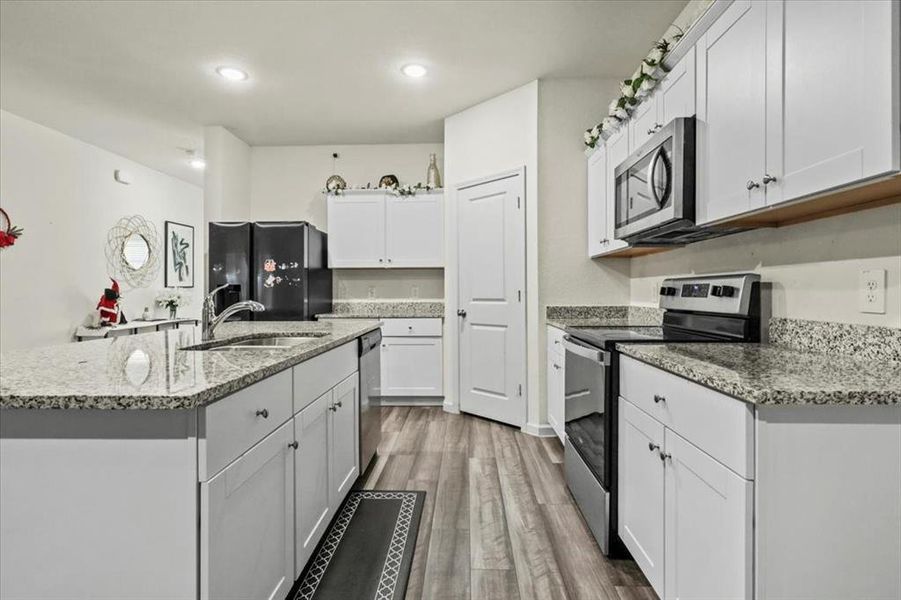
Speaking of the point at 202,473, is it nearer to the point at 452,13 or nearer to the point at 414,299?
the point at 452,13

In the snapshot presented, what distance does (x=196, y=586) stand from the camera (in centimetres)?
103

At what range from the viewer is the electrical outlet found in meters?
1.35

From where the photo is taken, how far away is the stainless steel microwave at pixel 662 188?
6.15 ft

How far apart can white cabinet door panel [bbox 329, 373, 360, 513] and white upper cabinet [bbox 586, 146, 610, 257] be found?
1.92 meters

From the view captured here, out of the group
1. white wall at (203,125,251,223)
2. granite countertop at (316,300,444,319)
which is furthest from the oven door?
white wall at (203,125,251,223)

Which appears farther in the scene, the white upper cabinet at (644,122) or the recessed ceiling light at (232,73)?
the recessed ceiling light at (232,73)

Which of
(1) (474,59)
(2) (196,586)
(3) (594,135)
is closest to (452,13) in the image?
(1) (474,59)

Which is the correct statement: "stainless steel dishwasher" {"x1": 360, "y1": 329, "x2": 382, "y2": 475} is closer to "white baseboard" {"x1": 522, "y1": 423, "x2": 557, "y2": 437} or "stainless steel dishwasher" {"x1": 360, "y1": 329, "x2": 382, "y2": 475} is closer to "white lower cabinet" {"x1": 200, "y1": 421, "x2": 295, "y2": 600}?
→ "white lower cabinet" {"x1": 200, "y1": 421, "x2": 295, "y2": 600}

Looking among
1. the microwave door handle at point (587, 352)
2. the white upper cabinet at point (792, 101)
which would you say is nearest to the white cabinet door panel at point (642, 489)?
the microwave door handle at point (587, 352)

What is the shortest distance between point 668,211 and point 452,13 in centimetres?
181

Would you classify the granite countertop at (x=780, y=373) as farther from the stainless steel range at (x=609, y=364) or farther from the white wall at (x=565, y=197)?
the white wall at (x=565, y=197)

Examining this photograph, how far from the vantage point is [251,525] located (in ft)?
4.08

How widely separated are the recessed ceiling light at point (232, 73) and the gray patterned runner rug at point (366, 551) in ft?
10.3

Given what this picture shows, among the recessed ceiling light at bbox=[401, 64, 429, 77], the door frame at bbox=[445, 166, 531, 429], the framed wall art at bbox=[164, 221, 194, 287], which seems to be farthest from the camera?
the framed wall art at bbox=[164, 221, 194, 287]
